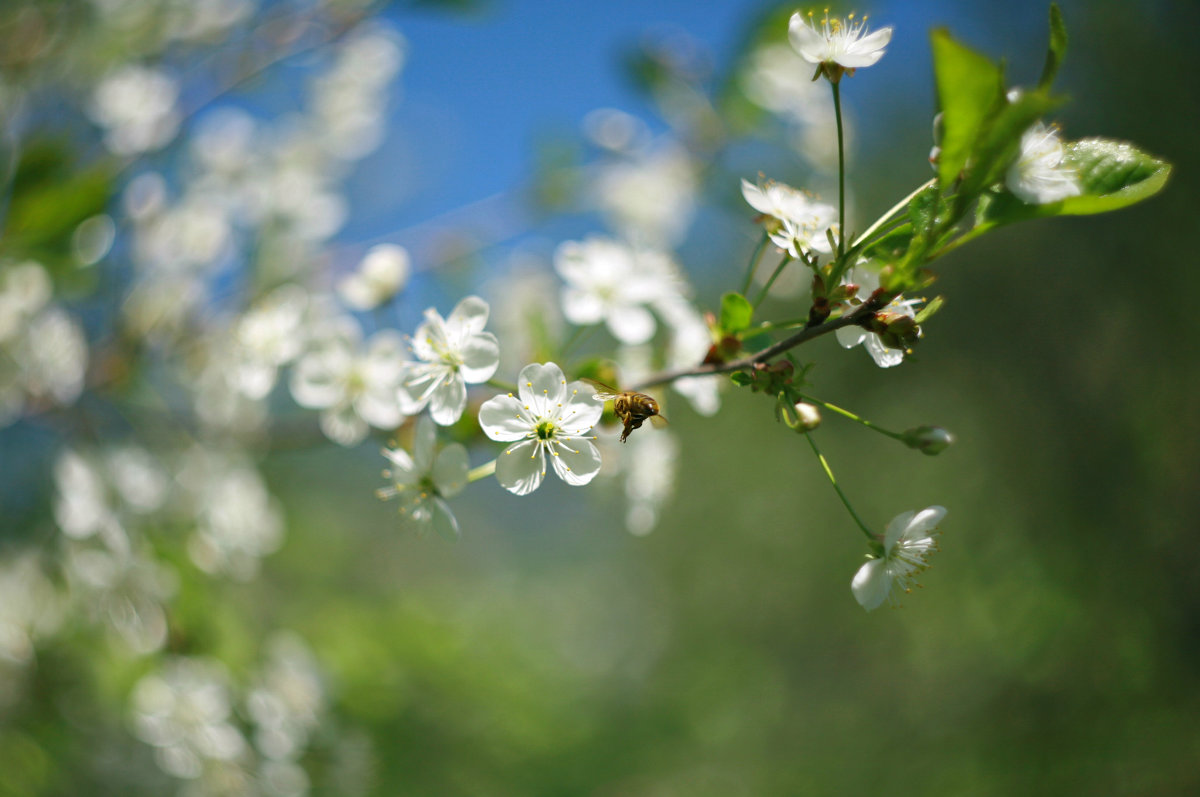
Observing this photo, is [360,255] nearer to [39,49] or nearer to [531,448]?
[39,49]

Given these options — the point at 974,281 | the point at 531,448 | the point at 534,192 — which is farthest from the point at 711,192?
the point at 974,281

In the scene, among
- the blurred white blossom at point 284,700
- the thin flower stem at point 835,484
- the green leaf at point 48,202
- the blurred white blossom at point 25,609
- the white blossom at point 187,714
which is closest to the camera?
the thin flower stem at point 835,484

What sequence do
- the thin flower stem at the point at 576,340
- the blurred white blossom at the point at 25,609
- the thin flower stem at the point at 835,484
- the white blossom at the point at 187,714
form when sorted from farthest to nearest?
the blurred white blossom at the point at 25,609 < the white blossom at the point at 187,714 < the thin flower stem at the point at 576,340 < the thin flower stem at the point at 835,484

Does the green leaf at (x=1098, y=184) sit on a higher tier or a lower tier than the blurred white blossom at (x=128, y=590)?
higher

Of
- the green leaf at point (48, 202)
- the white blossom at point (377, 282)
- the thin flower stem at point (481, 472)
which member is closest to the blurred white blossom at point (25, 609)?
the green leaf at point (48, 202)

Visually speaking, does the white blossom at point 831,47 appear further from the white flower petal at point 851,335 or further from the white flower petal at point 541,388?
the white flower petal at point 541,388

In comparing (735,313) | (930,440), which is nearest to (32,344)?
(735,313)

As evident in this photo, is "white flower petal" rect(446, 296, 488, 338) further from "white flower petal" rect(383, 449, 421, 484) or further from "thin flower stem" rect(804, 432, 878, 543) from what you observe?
"thin flower stem" rect(804, 432, 878, 543)
